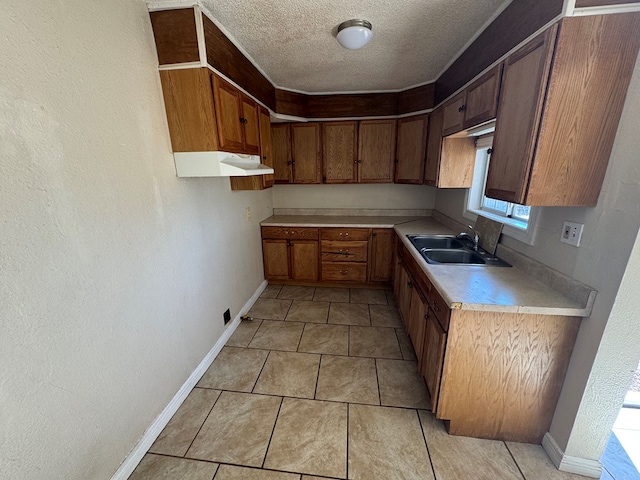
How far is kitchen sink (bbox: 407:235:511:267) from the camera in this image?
6.01 feet

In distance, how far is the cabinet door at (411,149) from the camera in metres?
2.79

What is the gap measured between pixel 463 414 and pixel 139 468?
1.80 meters

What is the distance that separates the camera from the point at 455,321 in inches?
52.7

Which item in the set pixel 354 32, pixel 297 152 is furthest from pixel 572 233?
pixel 297 152

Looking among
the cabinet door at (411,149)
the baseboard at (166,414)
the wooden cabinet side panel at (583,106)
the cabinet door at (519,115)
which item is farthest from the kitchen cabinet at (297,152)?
the wooden cabinet side panel at (583,106)

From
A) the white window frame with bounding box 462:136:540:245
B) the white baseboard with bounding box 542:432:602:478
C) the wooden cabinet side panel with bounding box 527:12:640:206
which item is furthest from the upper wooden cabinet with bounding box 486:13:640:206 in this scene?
the white baseboard with bounding box 542:432:602:478

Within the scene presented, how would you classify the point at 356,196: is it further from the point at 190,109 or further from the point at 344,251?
the point at 190,109

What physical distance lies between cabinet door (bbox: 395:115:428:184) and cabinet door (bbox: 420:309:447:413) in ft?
5.93

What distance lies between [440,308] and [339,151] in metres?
2.33

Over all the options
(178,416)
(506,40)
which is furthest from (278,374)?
(506,40)

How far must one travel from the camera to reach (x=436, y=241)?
97.3 inches

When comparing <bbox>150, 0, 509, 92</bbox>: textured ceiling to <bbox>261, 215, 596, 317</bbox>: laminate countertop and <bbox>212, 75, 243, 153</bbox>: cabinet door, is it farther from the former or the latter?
<bbox>261, 215, 596, 317</bbox>: laminate countertop

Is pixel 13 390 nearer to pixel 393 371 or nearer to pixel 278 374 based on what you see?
pixel 278 374

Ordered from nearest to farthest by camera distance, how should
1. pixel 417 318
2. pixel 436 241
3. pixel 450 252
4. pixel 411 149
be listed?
pixel 417 318
pixel 450 252
pixel 436 241
pixel 411 149
